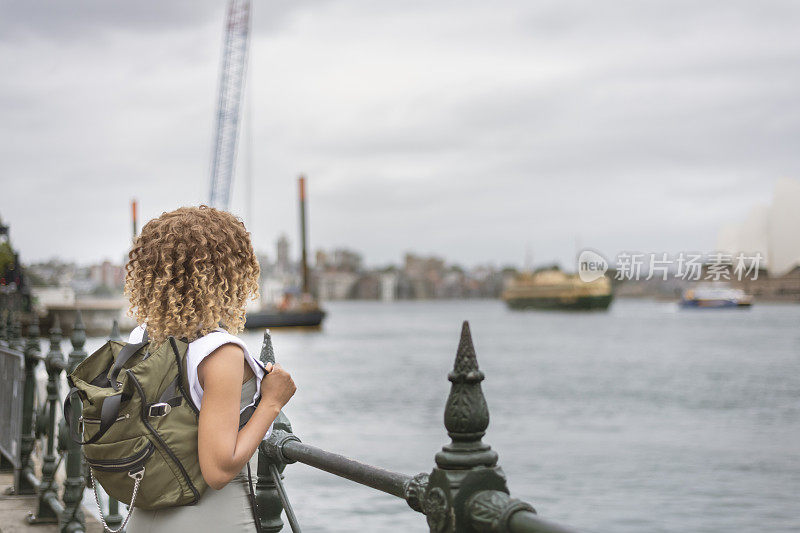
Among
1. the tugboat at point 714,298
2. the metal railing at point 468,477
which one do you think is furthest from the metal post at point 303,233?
the tugboat at point 714,298

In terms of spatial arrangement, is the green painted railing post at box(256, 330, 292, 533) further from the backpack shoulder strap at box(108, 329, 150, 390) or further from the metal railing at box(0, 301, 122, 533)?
the metal railing at box(0, 301, 122, 533)

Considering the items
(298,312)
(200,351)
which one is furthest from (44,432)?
(298,312)

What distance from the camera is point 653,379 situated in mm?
54844

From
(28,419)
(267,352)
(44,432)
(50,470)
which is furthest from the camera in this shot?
(28,419)

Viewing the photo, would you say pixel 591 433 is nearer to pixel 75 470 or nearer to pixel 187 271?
pixel 75 470

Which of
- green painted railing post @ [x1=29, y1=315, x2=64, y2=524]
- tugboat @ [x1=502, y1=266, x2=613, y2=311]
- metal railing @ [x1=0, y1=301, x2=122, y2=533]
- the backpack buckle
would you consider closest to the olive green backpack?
the backpack buckle

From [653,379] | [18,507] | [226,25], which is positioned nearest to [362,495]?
[18,507]

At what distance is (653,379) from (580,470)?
100ft

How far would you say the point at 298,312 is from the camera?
10706cm

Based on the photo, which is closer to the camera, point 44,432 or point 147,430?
point 147,430

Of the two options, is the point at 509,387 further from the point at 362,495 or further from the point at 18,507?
the point at 18,507

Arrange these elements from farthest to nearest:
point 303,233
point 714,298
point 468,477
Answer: point 714,298 < point 303,233 < point 468,477

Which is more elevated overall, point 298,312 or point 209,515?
point 209,515

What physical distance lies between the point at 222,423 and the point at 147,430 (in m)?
0.21
